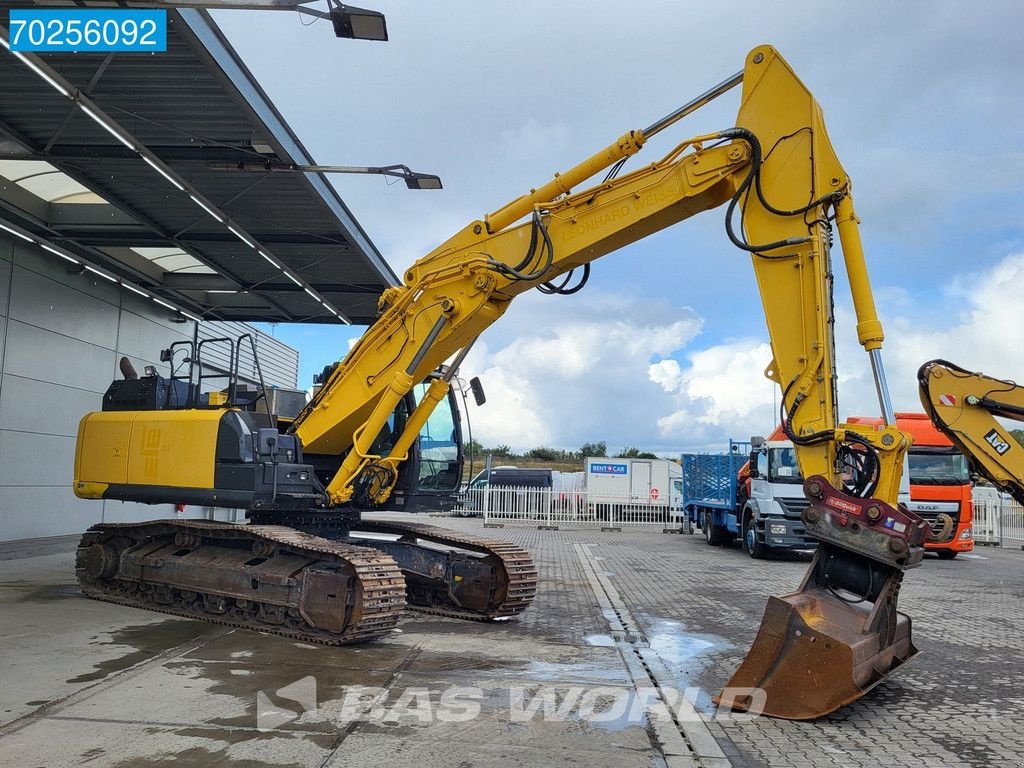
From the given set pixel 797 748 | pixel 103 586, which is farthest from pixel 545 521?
pixel 797 748

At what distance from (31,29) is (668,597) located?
9.46m

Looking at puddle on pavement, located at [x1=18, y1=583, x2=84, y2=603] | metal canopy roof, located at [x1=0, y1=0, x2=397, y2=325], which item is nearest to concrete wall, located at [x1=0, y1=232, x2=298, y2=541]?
metal canopy roof, located at [x1=0, y1=0, x2=397, y2=325]

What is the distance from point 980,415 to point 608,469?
2132 centimetres

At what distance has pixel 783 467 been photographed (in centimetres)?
1617

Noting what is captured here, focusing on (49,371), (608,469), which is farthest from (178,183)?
(608,469)

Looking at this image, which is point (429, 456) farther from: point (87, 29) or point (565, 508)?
point (565, 508)

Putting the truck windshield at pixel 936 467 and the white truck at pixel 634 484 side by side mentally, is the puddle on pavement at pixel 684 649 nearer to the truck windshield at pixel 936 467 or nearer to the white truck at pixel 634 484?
the truck windshield at pixel 936 467

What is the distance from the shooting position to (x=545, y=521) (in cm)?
2691

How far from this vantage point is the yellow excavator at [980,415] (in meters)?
7.09

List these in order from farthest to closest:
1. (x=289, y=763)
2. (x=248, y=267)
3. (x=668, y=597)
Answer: (x=248, y=267) → (x=668, y=597) → (x=289, y=763)

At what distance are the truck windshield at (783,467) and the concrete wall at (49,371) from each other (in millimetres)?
13593

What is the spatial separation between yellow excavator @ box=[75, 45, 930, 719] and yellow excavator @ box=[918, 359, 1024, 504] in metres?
1.91

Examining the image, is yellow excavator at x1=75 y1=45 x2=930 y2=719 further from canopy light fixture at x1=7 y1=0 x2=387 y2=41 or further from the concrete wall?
the concrete wall

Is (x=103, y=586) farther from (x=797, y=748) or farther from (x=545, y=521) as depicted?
(x=545, y=521)
